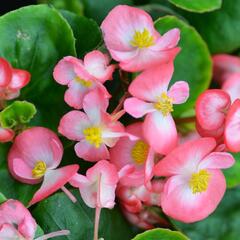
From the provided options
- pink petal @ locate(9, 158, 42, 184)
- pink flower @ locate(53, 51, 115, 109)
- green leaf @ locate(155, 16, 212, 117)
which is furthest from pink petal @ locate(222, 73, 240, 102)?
pink petal @ locate(9, 158, 42, 184)

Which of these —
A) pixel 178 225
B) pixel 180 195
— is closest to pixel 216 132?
pixel 180 195

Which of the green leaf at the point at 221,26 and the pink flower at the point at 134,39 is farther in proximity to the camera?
the green leaf at the point at 221,26

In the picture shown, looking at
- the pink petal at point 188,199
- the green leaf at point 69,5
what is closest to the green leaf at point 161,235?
the pink petal at point 188,199

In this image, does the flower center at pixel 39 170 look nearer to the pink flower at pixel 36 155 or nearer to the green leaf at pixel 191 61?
the pink flower at pixel 36 155

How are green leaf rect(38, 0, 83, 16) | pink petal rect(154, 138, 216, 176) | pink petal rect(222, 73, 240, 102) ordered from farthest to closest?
green leaf rect(38, 0, 83, 16) → pink petal rect(222, 73, 240, 102) → pink petal rect(154, 138, 216, 176)

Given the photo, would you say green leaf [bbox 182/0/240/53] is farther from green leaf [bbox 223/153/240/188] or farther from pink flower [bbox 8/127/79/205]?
pink flower [bbox 8/127/79/205]

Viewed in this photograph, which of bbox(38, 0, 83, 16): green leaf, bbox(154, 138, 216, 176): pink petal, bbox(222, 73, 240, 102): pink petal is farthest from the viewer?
bbox(38, 0, 83, 16): green leaf
